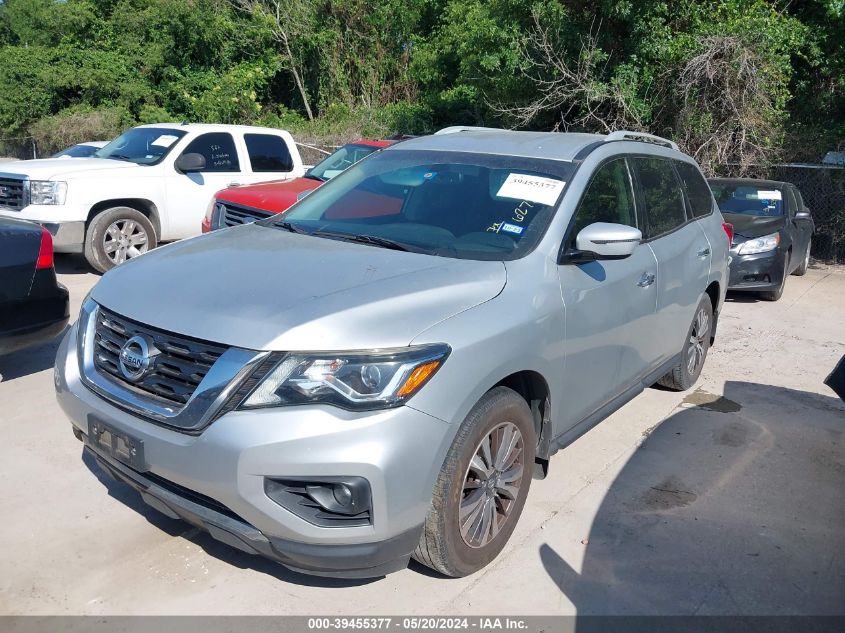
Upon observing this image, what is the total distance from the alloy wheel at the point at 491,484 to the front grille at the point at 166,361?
1134mm

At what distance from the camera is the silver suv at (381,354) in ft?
9.51

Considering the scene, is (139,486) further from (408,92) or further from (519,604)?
(408,92)

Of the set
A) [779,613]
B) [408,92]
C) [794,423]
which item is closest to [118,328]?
[779,613]

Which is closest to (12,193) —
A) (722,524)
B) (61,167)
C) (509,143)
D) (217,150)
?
(61,167)

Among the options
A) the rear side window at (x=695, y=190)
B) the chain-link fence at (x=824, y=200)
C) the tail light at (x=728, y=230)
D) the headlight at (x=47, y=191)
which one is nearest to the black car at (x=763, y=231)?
the chain-link fence at (x=824, y=200)

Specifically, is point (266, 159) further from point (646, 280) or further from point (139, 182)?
point (646, 280)

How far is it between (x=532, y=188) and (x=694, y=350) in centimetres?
269

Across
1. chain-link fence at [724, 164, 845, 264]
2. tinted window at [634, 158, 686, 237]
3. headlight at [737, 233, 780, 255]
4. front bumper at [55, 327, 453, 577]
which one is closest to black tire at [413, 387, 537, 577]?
front bumper at [55, 327, 453, 577]

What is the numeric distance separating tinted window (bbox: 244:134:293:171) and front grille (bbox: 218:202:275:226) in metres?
2.83

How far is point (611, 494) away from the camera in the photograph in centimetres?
445

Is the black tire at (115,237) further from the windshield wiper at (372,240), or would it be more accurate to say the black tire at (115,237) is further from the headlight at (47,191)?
the windshield wiper at (372,240)

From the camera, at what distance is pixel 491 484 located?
3.51 meters

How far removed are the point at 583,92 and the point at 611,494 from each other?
11.0m

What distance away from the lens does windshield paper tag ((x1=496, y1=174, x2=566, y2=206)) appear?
409 centimetres
